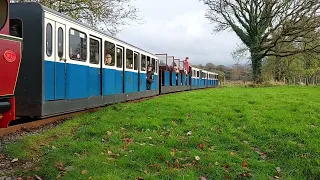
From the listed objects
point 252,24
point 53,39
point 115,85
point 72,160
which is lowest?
point 72,160

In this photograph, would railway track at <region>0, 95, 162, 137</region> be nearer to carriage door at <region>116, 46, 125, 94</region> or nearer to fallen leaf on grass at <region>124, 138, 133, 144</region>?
fallen leaf on grass at <region>124, 138, 133, 144</region>

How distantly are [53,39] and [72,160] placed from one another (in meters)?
3.89

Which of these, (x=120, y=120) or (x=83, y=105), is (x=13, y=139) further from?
(x=83, y=105)

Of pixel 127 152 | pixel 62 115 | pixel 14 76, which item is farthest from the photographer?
pixel 62 115

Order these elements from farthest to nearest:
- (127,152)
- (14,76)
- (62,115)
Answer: (62,115), (127,152), (14,76)

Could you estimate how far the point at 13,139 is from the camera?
22.9ft

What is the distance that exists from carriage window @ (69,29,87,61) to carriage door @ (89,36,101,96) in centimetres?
47

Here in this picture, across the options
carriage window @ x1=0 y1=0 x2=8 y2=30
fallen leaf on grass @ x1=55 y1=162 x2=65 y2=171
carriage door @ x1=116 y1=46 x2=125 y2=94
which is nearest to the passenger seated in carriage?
carriage door @ x1=116 y1=46 x2=125 y2=94

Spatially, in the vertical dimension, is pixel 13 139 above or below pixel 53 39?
below

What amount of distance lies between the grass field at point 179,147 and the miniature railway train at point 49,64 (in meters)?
0.82

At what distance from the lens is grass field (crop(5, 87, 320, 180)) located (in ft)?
16.7

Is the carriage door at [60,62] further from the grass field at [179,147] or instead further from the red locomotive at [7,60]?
the red locomotive at [7,60]

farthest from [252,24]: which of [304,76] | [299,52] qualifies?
[304,76]

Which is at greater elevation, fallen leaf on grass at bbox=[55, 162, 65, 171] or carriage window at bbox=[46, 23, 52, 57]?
carriage window at bbox=[46, 23, 52, 57]
